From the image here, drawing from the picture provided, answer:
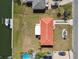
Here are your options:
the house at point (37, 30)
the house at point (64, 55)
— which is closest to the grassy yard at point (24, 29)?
the house at point (37, 30)

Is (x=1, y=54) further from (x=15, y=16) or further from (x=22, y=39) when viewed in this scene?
(x=15, y=16)

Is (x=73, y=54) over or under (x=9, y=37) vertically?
under

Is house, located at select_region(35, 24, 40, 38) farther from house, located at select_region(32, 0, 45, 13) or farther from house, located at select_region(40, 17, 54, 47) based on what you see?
house, located at select_region(32, 0, 45, 13)

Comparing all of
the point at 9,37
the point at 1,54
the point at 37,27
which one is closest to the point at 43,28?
the point at 37,27

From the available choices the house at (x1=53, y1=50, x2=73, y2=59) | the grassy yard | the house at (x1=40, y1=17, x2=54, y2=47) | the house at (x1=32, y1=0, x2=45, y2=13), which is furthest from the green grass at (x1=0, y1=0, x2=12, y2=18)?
the house at (x1=53, y1=50, x2=73, y2=59)

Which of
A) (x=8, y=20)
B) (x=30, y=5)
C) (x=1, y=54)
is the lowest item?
(x=1, y=54)

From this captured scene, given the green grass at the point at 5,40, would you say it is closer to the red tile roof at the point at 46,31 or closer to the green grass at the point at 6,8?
the green grass at the point at 6,8

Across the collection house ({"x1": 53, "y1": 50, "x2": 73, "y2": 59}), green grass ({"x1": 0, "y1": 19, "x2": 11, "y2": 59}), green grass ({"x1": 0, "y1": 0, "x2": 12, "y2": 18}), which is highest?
green grass ({"x1": 0, "y1": 0, "x2": 12, "y2": 18})

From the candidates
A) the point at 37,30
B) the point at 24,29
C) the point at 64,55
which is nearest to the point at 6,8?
the point at 24,29
